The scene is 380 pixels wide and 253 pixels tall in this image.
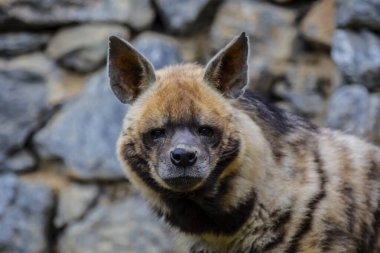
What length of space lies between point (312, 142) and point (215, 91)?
54 cm

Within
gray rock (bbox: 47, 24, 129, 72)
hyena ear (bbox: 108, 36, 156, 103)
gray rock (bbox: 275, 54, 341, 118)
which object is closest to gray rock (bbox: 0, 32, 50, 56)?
gray rock (bbox: 47, 24, 129, 72)

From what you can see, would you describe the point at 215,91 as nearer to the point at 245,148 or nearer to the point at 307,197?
the point at 245,148

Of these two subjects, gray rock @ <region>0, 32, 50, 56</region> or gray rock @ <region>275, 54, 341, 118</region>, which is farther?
gray rock @ <region>0, 32, 50, 56</region>

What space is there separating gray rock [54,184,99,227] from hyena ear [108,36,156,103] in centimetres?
192

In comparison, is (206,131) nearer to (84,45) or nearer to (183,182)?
(183,182)

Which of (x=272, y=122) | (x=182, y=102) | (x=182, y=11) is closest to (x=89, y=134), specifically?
(x=182, y=11)

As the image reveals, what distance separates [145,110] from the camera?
355 centimetres

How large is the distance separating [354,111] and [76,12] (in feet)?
6.21

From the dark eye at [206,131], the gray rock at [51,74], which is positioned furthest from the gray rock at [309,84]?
the dark eye at [206,131]

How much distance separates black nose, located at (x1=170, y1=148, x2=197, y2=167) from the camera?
3324 millimetres

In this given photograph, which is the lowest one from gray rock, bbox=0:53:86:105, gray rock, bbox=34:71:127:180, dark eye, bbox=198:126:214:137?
gray rock, bbox=34:71:127:180

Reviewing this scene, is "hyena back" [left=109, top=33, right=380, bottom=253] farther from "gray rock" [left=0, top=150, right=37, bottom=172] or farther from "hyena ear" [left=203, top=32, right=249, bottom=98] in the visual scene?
"gray rock" [left=0, top=150, right=37, bottom=172]

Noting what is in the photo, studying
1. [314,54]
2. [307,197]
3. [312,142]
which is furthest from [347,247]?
[314,54]

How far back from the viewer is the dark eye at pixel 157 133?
3454 mm
